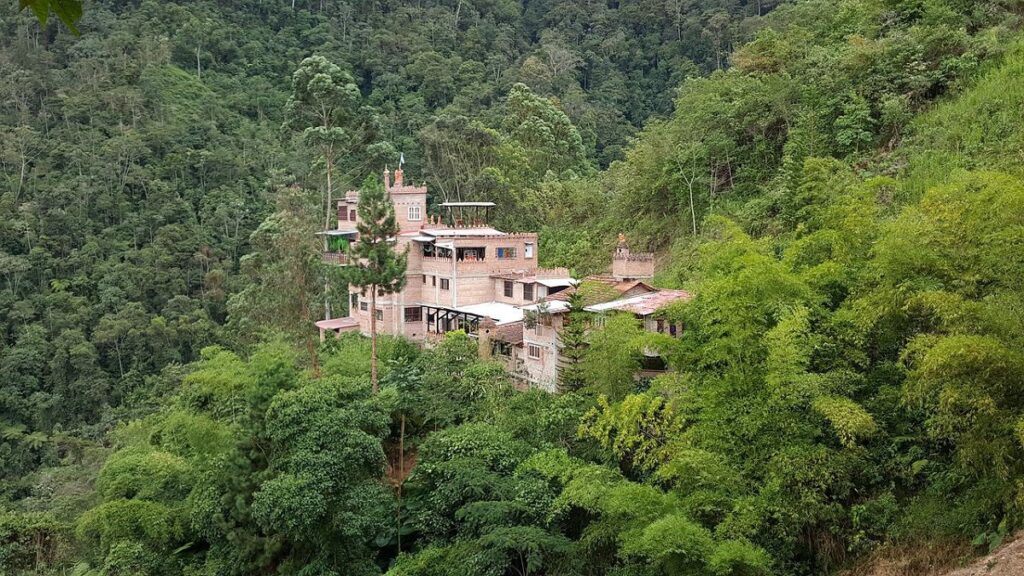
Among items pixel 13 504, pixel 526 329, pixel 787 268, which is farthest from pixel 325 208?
pixel 787 268

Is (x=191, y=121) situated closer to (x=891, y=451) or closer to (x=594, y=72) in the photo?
(x=594, y=72)

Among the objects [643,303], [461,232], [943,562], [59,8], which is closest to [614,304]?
[643,303]

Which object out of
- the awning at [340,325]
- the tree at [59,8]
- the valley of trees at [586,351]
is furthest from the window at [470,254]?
the tree at [59,8]

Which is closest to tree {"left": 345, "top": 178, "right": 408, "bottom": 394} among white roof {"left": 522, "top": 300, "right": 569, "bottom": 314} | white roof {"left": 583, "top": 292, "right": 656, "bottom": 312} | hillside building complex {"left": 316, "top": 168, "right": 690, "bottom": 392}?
hillside building complex {"left": 316, "top": 168, "right": 690, "bottom": 392}

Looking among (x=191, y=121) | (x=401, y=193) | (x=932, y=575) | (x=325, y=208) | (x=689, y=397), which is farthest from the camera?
(x=191, y=121)

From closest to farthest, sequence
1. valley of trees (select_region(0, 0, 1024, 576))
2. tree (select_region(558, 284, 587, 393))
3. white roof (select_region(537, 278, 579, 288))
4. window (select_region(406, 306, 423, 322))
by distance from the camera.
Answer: valley of trees (select_region(0, 0, 1024, 576)) < tree (select_region(558, 284, 587, 393)) < white roof (select_region(537, 278, 579, 288)) < window (select_region(406, 306, 423, 322))

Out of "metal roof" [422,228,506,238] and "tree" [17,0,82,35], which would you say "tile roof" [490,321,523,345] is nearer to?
"metal roof" [422,228,506,238]
